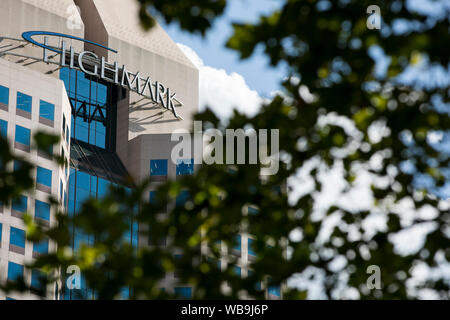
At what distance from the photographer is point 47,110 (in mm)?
64250

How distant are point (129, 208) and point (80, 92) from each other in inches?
2674

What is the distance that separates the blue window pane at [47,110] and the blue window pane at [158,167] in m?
13.7

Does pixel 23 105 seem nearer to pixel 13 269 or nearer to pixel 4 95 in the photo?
pixel 4 95

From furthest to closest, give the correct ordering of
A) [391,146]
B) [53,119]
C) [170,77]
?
[170,77]
[53,119]
[391,146]

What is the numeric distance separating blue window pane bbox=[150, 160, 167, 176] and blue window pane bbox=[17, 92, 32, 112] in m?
16.0

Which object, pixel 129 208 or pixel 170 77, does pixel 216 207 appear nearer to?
pixel 129 208

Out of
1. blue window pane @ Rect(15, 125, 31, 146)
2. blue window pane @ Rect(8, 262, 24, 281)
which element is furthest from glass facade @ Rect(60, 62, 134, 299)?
blue window pane @ Rect(8, 262, 24, 281)

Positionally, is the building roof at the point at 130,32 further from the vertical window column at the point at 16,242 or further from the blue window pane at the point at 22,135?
the vertical window column at the point at 16,242

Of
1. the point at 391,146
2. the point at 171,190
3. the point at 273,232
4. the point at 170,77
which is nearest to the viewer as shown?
the point at 171,190

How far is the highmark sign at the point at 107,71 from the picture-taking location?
70.8 meters

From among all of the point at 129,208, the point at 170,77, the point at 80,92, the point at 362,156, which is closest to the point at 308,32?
the point at 362,156

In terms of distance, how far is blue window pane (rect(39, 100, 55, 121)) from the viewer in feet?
209

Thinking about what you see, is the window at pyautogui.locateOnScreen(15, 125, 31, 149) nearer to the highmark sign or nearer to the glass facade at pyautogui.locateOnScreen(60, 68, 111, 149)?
the highmark sign

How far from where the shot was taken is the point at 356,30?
27.2 ft
